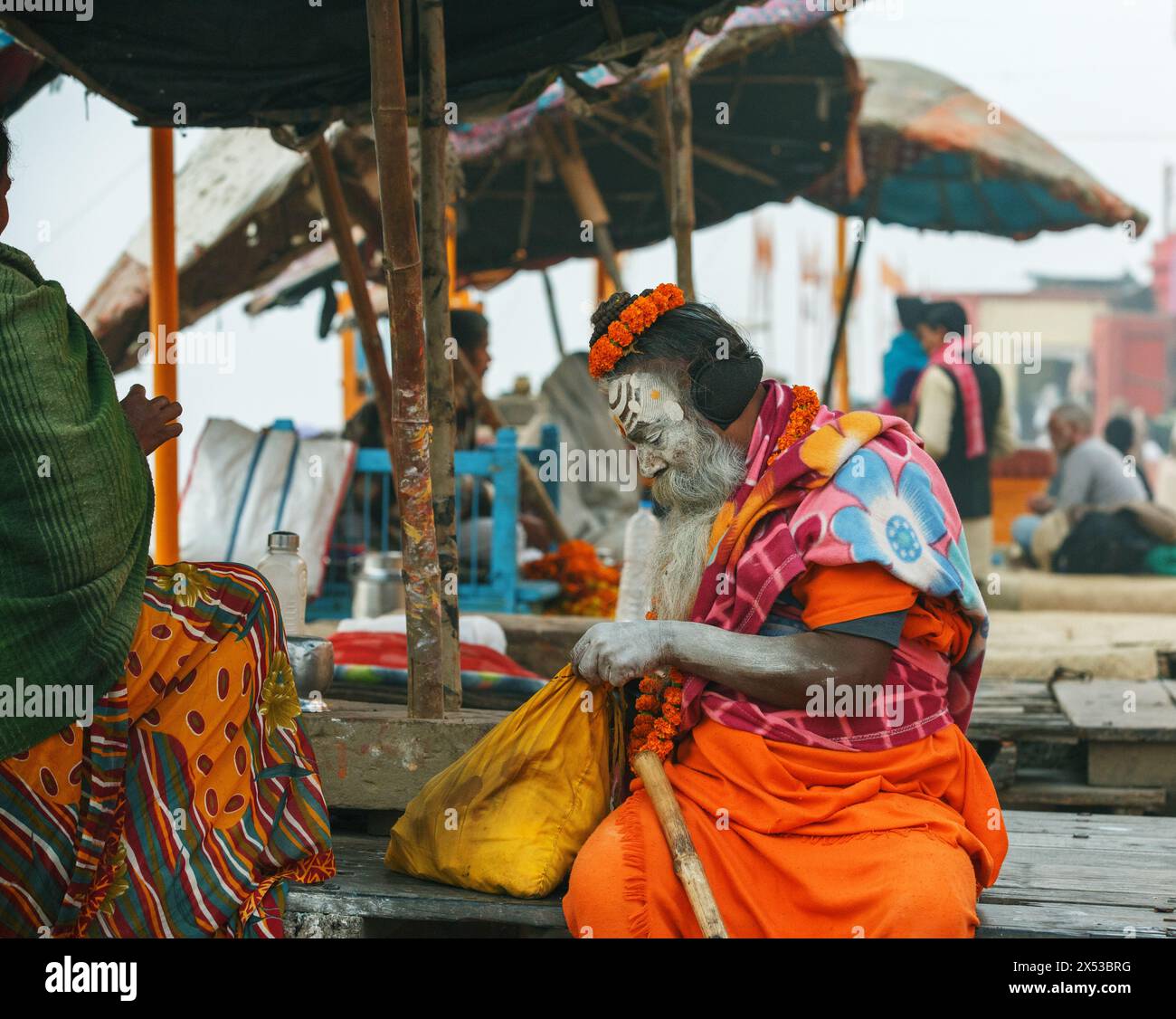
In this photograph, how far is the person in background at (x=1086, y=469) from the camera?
9.70m

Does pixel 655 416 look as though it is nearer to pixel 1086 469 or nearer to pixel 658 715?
pixel 658 715

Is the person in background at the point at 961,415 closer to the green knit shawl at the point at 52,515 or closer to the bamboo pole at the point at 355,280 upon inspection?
the bamboo pole at the point at 355,280

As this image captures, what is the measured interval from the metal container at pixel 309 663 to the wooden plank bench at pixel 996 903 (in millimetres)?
495

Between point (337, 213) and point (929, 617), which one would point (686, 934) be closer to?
point (929, 617)

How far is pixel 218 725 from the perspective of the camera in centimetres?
275

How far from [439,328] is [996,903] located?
73.8 inches

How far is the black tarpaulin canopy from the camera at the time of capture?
3736 mm

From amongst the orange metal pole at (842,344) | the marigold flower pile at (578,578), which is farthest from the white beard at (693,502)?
the orange metal pole at (842,344)

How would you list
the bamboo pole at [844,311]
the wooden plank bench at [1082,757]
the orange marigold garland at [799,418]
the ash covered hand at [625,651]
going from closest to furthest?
the ash covered hand at [625,651], the orange marigold garland at [799,418], the wooden plank bench at [1082,757], the bamboo pole at [844,311]

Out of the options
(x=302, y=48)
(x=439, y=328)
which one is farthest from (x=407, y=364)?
(x=302, y=48)

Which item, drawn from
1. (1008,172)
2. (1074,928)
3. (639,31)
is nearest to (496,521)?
(639,31)

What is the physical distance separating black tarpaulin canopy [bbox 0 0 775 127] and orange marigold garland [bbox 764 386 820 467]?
1.45 meters

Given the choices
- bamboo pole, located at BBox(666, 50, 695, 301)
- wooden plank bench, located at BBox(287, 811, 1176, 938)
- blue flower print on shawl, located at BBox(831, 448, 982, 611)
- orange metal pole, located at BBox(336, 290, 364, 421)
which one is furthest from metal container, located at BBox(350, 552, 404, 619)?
orange metal pole, located at BBox(336, 290, 364, 421)
